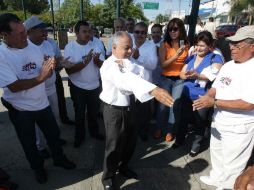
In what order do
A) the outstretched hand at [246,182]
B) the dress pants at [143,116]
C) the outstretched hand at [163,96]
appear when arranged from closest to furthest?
1. the outstretched hand at [246,182]
2. the outstretched hand at [163,96]
3. the dress pants at [143,116]

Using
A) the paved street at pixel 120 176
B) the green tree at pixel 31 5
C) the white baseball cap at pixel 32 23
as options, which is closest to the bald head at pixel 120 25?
the white baseball cap at pixel 32 23

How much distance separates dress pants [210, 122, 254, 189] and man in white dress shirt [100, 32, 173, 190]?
1.00m

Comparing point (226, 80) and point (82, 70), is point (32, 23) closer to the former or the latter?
point (82, 70)

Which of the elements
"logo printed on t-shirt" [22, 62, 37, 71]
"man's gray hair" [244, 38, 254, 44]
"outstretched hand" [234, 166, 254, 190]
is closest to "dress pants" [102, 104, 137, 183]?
"logo printed on t-shirt" [22, 62, 37, 71]

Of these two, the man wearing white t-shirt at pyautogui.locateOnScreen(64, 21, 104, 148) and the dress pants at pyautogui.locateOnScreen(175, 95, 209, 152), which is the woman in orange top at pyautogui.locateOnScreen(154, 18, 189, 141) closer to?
the dress pants at pyautogui.locateOnScreen(175, 95, 209, 152)

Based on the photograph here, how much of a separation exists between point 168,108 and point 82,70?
5.11ft

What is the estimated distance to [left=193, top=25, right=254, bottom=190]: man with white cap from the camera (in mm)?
2633

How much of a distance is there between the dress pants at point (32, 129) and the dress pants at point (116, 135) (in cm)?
77

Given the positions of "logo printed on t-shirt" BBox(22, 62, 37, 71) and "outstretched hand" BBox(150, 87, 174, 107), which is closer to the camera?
"outstretched hand" BBox(150, 87, 174, 107)

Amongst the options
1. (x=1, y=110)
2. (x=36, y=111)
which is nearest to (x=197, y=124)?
(x=36, y=111)

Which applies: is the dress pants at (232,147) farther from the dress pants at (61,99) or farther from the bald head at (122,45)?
the dress pants at (61,99)

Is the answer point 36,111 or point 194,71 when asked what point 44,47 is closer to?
point 36,111

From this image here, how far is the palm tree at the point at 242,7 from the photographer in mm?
36634

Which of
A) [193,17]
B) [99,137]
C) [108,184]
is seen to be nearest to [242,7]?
[193,17]
